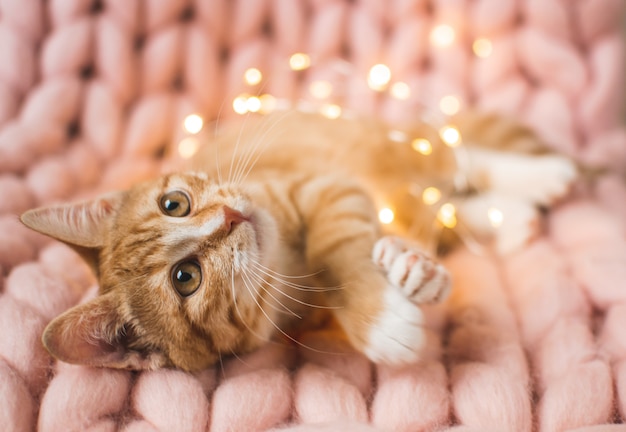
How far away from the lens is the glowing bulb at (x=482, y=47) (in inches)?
59.7

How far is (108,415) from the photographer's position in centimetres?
76

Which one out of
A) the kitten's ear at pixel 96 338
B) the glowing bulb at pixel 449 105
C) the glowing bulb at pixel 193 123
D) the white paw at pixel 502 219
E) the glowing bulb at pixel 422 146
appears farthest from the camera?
the glowing bulb at pixel 449 105

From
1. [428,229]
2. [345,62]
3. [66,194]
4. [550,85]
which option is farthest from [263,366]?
[550,85]

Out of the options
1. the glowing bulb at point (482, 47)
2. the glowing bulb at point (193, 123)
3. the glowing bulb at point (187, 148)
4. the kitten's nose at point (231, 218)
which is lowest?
the kitten's nose at point (231, 218)

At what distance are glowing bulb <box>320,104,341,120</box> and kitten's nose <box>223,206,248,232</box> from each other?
1.90 feet

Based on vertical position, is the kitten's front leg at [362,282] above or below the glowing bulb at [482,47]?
below

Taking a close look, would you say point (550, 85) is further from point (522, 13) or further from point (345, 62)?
point (345, 62)

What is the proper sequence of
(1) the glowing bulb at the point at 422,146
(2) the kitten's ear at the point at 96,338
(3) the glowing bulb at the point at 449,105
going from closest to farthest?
(2) the kitten's ear at the point at 96,338, (1) the glowing bulb at the point at 422,146, (3) the glowing bulb at the point at 449,105

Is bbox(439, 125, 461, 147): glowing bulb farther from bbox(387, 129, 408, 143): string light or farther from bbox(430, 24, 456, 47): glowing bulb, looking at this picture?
bbox(430, 24, 456, 47): glowing bulb

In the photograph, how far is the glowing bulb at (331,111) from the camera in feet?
4.55

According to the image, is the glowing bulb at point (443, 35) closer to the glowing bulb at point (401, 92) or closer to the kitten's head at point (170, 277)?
the glowing bulb at point (401, 92)

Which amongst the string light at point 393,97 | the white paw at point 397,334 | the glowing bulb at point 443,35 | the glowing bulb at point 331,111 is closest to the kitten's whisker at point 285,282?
the white paw at point 397,334

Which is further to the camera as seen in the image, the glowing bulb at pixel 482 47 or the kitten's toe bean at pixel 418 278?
the glowing bulb at pixel 482 47

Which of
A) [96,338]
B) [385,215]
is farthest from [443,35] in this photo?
[96,338]
